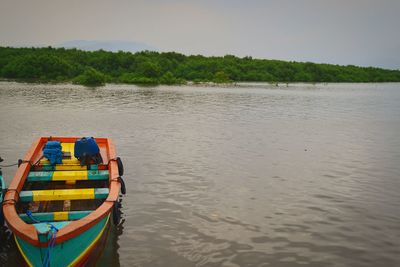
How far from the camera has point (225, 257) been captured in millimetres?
9273

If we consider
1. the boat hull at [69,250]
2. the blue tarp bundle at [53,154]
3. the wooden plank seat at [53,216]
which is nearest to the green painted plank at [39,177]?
the blue tarp bundle at [53,154]

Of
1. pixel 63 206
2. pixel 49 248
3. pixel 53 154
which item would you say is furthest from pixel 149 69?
pixel 49 248

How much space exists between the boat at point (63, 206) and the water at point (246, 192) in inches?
43.1

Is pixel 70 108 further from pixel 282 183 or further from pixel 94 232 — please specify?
pixel 94 232

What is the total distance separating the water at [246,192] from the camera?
378 inches

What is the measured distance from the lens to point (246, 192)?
45.6ft

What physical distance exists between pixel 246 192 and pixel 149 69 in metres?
88.9

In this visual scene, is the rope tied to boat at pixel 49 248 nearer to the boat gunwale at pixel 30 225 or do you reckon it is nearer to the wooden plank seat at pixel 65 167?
the boat gunwale at pixel 30 225

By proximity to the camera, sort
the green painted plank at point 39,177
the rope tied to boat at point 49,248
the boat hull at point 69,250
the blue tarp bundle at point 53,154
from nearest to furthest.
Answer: the rope tied to boat at point 49,248 → the boat hull at point 69,250 → the green painted plank at point 39,177 → the blue tarp bundle at point 53,154

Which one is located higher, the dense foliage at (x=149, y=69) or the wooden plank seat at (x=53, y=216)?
the dense foliage at (x=149, y=69)

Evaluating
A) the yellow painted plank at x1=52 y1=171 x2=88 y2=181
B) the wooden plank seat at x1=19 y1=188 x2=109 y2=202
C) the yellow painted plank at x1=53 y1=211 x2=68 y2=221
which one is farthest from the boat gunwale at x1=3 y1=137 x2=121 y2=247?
the yellow painted plank at x1=53 y1=211 x2=68 y2=221

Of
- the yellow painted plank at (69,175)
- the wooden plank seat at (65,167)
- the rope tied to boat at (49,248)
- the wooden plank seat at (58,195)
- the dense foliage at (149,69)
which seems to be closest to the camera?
the rope tied to boat at (49,248)

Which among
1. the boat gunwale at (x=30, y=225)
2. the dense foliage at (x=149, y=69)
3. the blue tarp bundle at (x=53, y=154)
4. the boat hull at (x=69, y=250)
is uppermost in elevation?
the dense foliage at (x=149, y=69)

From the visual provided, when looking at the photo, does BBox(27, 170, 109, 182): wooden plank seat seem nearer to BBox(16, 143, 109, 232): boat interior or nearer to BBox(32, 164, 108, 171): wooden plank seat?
BBox(16, 143, 109, 232): boat interior
